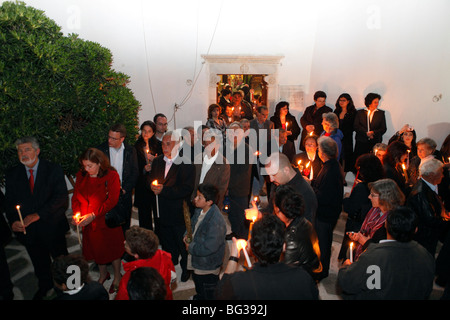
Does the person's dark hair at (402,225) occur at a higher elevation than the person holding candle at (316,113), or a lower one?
lower

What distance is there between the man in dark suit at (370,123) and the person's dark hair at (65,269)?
7381mm

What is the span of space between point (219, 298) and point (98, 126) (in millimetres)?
4185

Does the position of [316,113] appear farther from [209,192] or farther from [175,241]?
[209,192]

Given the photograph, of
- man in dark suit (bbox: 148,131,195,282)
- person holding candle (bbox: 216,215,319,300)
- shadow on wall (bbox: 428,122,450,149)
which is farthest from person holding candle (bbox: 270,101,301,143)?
person holding candle (bbox: 216,215,319,300)

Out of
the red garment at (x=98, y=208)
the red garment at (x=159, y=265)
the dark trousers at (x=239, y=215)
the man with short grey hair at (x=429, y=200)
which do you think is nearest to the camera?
the red garment at (x=159, y=265)

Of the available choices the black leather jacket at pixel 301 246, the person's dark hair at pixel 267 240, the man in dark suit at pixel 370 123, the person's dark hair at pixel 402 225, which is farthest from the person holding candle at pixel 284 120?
the person's dark hair at pixel 267 240

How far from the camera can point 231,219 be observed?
18.5ft

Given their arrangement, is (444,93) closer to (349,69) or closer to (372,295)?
(349,69)

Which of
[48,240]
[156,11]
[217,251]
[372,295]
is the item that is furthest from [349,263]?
[156,11]

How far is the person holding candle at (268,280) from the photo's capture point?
7.16ft

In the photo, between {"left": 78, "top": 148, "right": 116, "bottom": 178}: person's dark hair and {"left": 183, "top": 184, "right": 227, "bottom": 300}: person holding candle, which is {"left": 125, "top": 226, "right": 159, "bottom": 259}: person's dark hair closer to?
{"left": 183, "top": 184, "right": 227, "bottom": 300}: person holding candle

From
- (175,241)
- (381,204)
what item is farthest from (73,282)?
(381,204)

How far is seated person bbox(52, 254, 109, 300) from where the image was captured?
2.56 m

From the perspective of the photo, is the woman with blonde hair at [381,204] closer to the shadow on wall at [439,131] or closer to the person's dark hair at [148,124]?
the person's dark hair at [148,124]
